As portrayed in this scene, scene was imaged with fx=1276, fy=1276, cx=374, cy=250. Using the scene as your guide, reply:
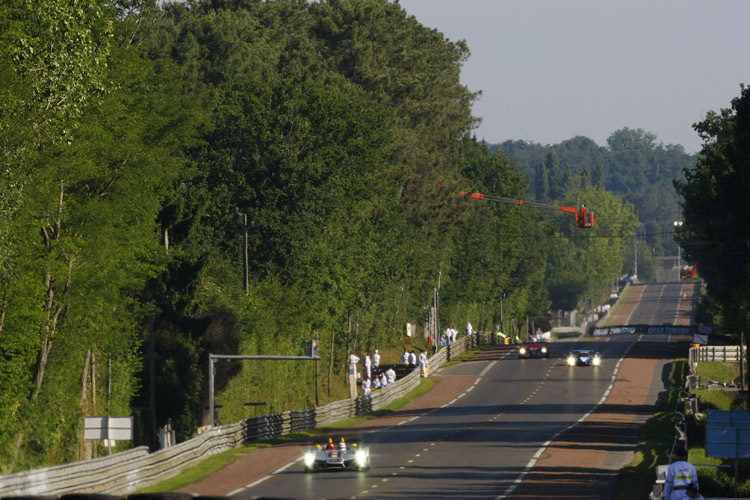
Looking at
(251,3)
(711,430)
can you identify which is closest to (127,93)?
(711,430)

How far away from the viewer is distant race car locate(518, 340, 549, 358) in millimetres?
94562

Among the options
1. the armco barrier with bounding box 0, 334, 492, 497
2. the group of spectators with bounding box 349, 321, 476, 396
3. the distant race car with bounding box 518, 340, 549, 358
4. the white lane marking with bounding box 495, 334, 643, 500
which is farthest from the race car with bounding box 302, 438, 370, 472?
the distant race car with bounding box 518, 340, 549, 358

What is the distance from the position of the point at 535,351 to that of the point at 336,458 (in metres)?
56.3

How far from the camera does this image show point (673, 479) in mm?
19734

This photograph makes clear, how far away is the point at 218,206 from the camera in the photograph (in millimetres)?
74875

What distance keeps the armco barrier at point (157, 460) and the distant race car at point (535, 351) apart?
1051 inches

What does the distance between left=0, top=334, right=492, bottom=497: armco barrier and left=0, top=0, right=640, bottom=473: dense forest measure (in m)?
3.96

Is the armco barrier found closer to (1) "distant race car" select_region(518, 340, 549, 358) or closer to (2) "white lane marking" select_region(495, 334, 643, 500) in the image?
(2) "white lane marking" select_region(495, 334, 643, 500)

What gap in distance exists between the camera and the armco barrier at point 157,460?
3005 cm

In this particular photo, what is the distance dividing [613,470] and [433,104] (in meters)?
68.3

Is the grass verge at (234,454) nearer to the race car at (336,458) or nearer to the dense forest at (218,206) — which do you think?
the race car at (336,458)

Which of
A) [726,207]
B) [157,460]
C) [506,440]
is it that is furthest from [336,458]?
[726,207]

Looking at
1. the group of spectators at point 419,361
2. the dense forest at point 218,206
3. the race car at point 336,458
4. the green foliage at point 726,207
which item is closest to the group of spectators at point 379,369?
the group of spectators at point 419,361

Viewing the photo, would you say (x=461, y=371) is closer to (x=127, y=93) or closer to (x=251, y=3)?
(x=251, y=3)
